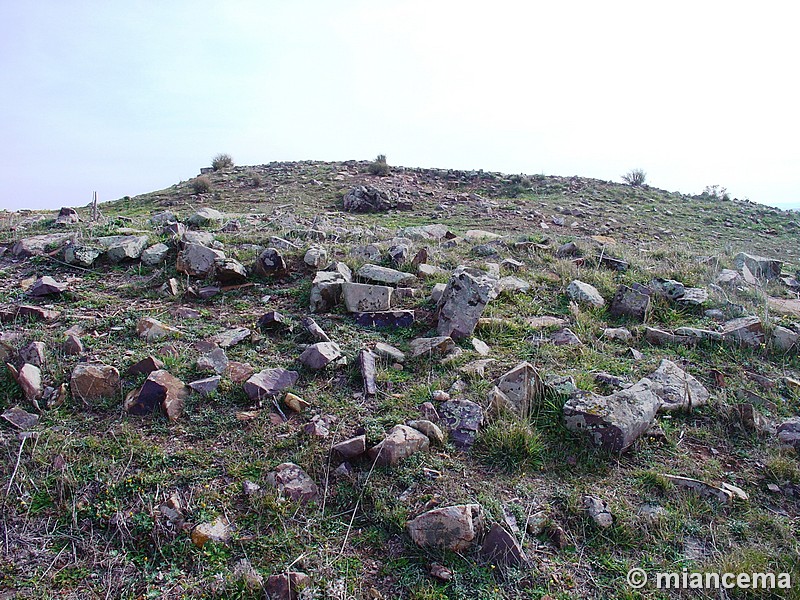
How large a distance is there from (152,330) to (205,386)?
91cm

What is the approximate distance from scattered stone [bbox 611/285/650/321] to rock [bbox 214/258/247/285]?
3417mm

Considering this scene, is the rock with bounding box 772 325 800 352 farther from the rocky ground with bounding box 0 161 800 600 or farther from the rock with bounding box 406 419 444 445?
the rock with bounding box 406 419 444 445

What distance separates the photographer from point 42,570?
2.13 meters

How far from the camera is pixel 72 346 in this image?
3439 mm

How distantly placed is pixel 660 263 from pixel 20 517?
6197 millimetres

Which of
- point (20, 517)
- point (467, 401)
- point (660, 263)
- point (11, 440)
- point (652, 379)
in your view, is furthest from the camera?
point (660, 263)

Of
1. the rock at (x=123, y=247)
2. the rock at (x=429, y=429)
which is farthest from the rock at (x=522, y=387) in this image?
the rock at (x=123, y=247)

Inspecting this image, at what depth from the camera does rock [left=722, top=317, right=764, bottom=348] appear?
3979 mm

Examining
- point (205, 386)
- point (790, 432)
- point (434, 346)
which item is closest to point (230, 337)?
point (205, 386)

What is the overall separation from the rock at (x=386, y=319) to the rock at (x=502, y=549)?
2099 mm

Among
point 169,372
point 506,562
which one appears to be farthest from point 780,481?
point 169,372

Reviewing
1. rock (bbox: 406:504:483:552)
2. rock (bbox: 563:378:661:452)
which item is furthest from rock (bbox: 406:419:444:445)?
rock (bbox: 563:378:661:452)

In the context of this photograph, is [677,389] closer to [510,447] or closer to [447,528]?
[510,447]

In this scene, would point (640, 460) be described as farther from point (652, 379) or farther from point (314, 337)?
point (314, 337)
